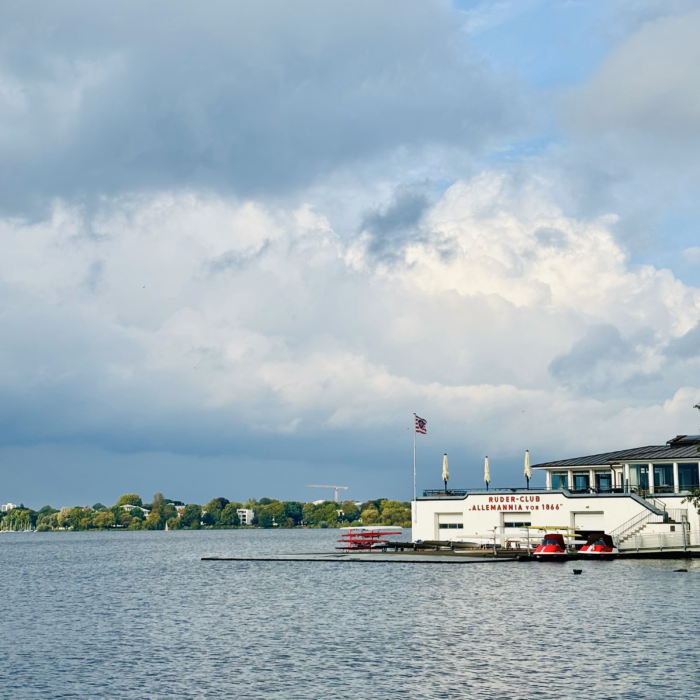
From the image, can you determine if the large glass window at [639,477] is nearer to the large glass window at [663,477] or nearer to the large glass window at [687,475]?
the large glass window at [663,477]

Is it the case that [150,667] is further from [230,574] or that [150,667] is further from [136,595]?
[230,574]

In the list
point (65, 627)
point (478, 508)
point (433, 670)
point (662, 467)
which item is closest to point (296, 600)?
point (65, 627)

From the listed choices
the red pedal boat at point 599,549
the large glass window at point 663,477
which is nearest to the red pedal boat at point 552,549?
the red pedal boat at point 599,549

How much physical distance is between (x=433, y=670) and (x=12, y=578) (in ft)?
291

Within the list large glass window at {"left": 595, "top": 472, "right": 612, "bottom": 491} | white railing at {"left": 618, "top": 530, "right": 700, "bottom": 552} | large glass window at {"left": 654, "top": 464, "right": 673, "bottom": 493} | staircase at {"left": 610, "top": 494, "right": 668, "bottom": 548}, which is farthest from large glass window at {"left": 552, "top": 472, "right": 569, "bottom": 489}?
white railing at {"left": 618, "top": 530, "right": 700, "bottom": 552}

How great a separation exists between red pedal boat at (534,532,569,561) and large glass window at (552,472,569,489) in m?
19.1

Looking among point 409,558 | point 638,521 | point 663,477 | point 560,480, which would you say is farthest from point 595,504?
point 409,558

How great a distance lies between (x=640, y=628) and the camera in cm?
5084

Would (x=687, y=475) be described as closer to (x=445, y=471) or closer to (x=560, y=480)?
(x=560, y=480)

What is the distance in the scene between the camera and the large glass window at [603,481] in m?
110

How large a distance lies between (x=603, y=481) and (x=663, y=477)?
27.6ft

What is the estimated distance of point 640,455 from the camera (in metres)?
106

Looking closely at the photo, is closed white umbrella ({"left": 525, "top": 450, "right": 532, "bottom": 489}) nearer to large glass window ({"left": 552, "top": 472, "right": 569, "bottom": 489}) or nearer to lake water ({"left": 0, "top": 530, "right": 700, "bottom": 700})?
large glass window ({"left": 552, "top": 472, "right": 569, "bottom": 489})

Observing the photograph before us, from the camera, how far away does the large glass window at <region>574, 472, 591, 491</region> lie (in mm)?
112562
